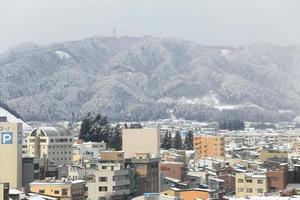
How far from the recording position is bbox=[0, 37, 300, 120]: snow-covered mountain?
15562 cm

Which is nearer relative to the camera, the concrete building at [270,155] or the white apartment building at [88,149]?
the white apartment building at [88,149]

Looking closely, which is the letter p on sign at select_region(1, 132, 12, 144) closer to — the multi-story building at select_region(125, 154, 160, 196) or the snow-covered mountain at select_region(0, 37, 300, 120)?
the multi-story building at select_region(125, 154, 160, 196)

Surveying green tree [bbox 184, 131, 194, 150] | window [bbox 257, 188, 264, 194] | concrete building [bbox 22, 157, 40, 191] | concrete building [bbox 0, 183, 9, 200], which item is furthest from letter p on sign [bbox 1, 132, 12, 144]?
green tree [bbox 184, 131, 194, 150]

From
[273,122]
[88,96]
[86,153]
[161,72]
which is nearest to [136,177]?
[86,153]

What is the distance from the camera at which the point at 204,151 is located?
228 feet

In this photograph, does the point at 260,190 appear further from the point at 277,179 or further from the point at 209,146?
the point at 209,146

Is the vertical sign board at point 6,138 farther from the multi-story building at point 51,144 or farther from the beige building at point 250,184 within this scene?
the multi-story building at point 51,144

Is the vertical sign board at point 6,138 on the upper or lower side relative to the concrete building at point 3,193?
upper

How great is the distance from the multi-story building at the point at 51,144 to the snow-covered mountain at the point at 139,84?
84.9 m

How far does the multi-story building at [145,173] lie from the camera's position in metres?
36.6

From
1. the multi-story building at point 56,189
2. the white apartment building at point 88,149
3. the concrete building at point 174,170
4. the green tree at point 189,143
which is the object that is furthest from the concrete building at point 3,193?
the green tree at point 189,143

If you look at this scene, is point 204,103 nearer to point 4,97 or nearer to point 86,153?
point 4,97

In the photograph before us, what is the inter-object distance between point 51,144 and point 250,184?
731 inches

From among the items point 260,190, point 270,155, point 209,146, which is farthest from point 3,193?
point 209,146
